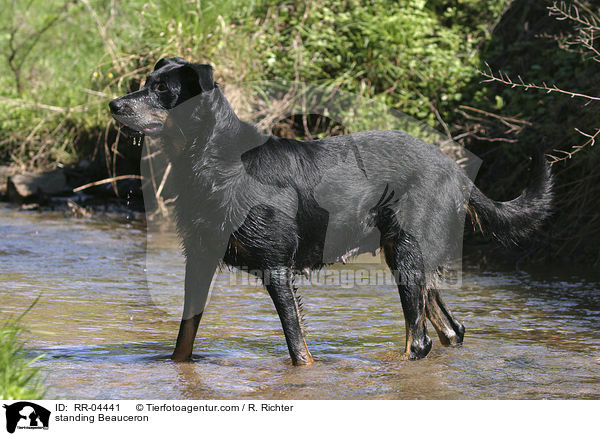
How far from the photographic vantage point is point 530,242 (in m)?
7.84

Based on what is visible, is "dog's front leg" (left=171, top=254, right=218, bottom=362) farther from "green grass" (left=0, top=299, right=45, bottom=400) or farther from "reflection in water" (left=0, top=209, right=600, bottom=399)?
"green grass" (left=0, top=299, right=45, bottom=400)

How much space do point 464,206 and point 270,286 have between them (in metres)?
1.41

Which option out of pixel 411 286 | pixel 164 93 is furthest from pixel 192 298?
pixel 411 286

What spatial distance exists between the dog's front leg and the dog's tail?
68.5 inches

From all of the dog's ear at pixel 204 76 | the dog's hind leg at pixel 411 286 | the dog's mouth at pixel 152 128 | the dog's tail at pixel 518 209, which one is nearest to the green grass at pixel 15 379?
the dog's mouth at pixel 152 128

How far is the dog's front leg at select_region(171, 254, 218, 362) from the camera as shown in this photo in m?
4.45

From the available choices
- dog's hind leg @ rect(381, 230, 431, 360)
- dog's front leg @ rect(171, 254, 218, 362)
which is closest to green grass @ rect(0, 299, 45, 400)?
dog's front leg @ rect(171, 254, 218, 362)

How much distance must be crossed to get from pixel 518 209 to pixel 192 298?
2145 millimetres

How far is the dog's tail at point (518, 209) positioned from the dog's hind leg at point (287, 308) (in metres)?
1.39

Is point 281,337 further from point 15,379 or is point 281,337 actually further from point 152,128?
point 15,379

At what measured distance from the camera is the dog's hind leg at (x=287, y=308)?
434 centimetres
